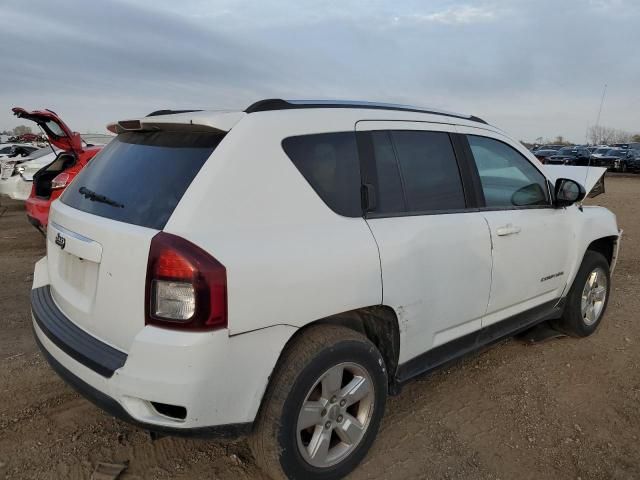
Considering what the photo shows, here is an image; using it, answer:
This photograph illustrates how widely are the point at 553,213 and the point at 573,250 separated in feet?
1.44

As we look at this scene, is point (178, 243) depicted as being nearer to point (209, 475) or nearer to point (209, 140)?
point (209, 140)

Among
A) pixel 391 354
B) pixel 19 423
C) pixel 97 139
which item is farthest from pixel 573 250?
pixel 97 139

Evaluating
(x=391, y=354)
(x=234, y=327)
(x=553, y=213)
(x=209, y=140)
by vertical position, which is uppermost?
(x=209, y=140)

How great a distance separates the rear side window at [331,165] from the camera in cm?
237

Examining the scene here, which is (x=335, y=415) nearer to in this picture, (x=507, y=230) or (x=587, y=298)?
(x=507, y=230)

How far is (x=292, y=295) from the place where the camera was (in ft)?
7.06

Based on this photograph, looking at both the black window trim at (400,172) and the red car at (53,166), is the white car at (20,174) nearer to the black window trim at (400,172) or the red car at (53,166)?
the red car at (53,166)

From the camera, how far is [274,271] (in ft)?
6.88

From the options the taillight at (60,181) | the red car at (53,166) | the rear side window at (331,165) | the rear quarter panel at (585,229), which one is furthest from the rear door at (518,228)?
the taillight at (60,181)

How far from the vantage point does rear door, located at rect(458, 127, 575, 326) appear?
326cm

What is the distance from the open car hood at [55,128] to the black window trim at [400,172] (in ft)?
19.5

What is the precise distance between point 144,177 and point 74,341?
81cm

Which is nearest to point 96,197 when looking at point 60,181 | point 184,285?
point 184,285

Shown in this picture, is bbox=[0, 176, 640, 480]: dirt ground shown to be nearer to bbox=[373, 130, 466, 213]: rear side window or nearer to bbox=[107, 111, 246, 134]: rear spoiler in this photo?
bbox=[373, 130, 466, 213]: rear side window
